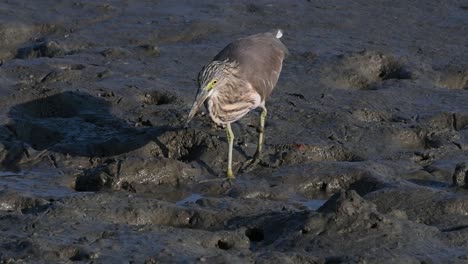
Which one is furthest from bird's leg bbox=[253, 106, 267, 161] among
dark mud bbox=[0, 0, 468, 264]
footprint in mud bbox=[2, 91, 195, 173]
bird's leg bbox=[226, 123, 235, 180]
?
footprint in mud bbox=[2, 91, 195, 173]

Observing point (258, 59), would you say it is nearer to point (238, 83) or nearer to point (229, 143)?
point (238, 83)

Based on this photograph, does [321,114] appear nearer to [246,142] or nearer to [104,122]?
[246,142]

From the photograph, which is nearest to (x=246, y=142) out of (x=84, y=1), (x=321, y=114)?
(x=321, y=114)

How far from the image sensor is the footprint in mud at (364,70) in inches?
442

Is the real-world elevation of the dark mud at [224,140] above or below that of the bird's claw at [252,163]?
above

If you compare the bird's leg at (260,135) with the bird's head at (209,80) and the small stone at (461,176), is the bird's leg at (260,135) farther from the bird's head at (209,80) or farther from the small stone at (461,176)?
the small stone at (461,176)

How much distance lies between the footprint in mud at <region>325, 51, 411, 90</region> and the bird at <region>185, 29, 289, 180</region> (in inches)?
47.3

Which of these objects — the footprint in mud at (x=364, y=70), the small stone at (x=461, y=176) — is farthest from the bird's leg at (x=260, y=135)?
the small stone at (x=461, y=176)

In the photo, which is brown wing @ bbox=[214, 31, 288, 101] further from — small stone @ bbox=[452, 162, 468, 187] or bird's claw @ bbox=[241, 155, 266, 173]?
small stone @ bbox=[452, 162, 468, 187]

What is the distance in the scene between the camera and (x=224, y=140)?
9680 mm

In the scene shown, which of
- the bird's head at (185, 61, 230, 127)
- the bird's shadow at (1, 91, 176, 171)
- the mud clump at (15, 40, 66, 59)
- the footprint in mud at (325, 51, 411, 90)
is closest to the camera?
the bird's head at (185, 61, 230, 127)

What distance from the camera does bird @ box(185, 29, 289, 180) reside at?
9.07 m

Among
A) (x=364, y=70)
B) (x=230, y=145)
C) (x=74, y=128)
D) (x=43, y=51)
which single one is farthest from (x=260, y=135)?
(x=43, y=51)

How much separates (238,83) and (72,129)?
5.43ft
